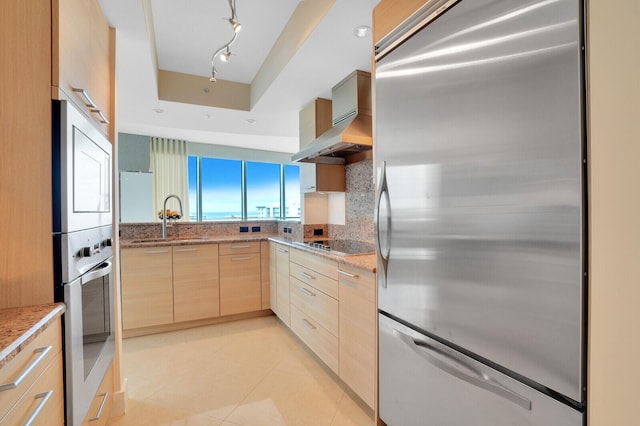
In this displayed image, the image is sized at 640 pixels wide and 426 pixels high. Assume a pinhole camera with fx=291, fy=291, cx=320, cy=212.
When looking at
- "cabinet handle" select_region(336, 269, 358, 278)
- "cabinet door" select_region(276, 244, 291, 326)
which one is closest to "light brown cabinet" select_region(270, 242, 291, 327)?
"cabinet door" select_region(276, 244, 291, 326)

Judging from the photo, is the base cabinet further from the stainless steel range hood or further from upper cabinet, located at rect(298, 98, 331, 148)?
upper cabinet, located at rect(298, 98, 331, 148)

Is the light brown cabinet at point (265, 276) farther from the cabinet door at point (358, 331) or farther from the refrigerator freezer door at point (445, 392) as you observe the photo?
the refrigerator freezer door at point (445, 392)

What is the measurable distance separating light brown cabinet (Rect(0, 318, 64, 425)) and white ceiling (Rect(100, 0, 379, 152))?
5.36ft

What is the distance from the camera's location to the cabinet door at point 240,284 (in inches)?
124

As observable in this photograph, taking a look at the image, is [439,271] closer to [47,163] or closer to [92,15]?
[47,163]

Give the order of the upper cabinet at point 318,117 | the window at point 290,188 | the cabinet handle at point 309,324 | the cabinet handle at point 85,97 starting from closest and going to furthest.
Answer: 1. the cabinet handle at point 85,97
2. the cabinet handle at point 309,324
3. the upper cabinet at point 318,117
4. the window at point 290,188

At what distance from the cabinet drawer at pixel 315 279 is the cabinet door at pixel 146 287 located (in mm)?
1299

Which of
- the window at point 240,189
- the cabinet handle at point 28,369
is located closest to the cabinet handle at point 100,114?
the cabinet handle at point 28,369

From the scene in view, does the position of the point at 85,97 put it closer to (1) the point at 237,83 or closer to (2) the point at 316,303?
(2) the point at 316,303

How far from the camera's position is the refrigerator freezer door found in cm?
86

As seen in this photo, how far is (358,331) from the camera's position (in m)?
1.72

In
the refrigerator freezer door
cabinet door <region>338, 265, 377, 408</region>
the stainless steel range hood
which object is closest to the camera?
the refrigerator freezer door

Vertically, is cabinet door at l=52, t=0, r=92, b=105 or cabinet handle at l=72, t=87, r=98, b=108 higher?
cabinet door at l=52, t=0, r=92, b=105

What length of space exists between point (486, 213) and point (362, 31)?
1387mm
